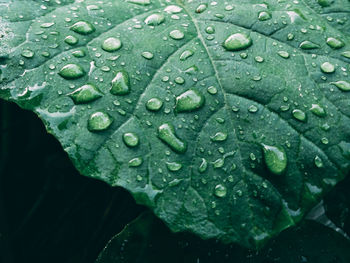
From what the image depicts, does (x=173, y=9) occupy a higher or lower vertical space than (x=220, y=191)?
higher

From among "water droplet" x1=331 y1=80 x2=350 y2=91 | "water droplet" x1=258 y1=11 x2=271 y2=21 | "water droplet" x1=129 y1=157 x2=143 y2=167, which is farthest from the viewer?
"water droplet" x1=258 y1=11 x2=271 y2=21

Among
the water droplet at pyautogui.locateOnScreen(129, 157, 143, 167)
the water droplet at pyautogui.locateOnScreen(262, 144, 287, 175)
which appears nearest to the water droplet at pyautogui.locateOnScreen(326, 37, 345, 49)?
the water droplet at pyautogui.locateOnScreen(262, 144, 287, 175)

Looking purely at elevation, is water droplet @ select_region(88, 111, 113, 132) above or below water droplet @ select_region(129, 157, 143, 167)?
above

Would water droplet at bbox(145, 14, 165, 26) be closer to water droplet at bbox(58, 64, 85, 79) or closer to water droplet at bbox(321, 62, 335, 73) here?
water droplet at bbox(58, 64, 85, 79)

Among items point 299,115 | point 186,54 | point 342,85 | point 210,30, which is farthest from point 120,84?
point 342,85

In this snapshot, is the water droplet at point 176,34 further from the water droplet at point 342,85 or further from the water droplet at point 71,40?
the water droplet at point 342,85

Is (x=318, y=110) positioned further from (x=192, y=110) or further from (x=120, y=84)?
(x=120, y=84)
